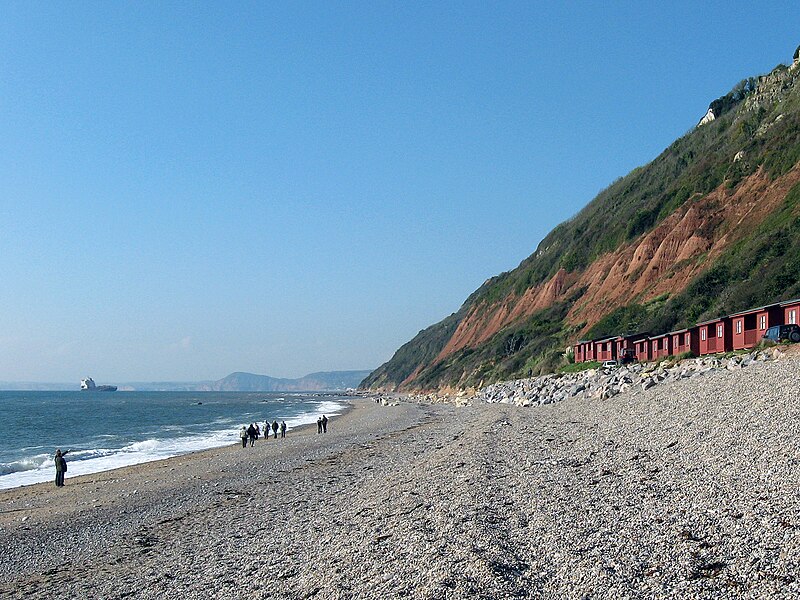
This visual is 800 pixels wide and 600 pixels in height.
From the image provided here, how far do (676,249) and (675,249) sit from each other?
11 centimetres

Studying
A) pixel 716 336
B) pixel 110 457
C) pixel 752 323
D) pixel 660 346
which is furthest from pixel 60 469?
pixel 660 346

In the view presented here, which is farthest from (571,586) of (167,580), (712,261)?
(712,261)

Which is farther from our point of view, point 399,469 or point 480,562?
point 399,469

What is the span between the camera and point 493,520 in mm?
11969

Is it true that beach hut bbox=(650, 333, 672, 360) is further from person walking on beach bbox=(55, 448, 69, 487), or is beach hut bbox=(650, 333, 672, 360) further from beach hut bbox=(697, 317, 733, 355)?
person walking on beach bbox=(55, 448, 69, 487)

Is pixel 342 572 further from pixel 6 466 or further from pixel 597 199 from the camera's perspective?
pixel 597 199

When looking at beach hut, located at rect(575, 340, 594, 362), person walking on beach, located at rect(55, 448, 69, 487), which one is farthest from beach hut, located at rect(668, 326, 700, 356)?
person walking on beach, located at rect(55, 448, 69, 487)

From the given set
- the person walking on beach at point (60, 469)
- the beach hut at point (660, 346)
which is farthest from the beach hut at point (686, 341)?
the person walking on beach at point (60, 469)

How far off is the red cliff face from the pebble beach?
37.0m

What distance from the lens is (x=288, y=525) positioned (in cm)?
1491

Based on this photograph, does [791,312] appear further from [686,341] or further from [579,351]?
[579,351]

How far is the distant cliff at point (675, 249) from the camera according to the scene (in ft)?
161

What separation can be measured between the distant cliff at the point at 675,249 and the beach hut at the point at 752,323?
660 cm

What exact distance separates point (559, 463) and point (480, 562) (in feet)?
23.1
